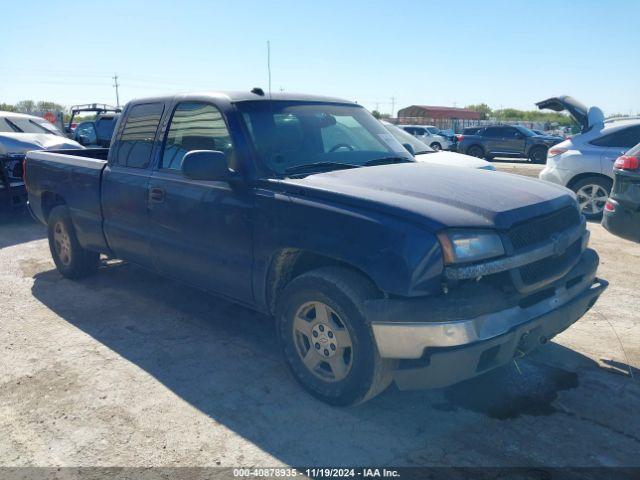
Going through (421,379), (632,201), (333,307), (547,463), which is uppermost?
(632,201)

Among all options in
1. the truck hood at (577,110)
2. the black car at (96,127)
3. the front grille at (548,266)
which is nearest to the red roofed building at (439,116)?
the black car at (96,127)

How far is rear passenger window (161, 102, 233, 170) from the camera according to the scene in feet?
12.9

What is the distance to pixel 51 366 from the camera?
383cm

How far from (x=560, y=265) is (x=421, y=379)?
1.17 metres

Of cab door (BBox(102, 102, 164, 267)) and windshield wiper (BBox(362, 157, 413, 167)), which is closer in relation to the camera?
windshield wiper (BBox(362, 157, 413, 167))

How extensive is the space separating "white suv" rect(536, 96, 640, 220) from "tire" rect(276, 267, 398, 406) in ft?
23.4

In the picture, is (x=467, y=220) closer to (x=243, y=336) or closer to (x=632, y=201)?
(x=243, y=336)

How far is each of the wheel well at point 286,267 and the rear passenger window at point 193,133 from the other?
81 cm

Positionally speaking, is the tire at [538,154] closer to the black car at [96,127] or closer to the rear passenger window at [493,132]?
the rear passenger window at [493,132]

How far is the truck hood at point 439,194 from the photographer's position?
289 centimetres

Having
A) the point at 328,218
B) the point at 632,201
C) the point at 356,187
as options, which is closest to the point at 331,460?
the point at 328,218

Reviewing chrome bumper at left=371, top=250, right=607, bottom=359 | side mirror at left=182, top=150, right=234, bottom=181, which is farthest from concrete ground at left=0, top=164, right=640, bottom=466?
side mirror at left=182, top=150, right=234, bottom=181

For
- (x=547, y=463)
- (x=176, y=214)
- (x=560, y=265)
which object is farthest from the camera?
(x=176, y=214)

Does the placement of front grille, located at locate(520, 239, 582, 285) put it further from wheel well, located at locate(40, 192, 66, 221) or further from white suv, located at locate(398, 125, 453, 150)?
white suv, located at locate(398, 125, 453, 150)
